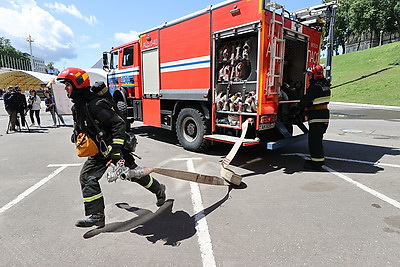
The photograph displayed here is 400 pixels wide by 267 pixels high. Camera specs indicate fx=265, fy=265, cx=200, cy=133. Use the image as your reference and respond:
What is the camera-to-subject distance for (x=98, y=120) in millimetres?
2881

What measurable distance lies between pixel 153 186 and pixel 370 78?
32.1 meters

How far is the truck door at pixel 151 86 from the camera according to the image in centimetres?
711

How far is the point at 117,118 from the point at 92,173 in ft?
2.23

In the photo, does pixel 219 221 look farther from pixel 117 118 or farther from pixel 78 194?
pixel 78 194

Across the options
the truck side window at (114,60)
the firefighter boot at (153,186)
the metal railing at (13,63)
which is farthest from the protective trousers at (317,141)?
the metal railing at (13,63)

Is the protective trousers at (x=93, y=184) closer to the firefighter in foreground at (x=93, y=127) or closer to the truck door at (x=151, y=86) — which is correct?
the firefighter in foreground at (x=93, y=127)

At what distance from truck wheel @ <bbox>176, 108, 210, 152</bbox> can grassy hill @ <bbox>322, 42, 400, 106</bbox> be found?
65.4 feet

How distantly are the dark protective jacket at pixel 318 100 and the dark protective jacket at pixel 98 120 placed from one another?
350 centimetres

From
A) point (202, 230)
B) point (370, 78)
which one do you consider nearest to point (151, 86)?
point (202, 230)

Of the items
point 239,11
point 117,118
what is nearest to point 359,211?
point 117,118

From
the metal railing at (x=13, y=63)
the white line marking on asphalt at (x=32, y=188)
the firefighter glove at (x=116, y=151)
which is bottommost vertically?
the white line marking on asphalt at (x=32, y=188)

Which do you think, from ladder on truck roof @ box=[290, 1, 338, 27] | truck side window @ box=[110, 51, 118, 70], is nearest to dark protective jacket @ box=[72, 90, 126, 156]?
ladder on truck roof @ box=[290, 1, 338, 27]

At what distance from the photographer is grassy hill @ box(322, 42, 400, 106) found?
905 inches

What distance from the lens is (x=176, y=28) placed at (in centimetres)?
624
